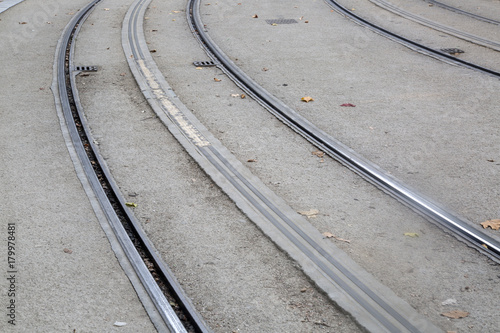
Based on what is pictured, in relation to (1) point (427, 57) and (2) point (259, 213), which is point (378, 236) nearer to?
(2) point (259, 213)

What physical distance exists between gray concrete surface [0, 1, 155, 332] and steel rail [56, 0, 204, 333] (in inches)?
5.1

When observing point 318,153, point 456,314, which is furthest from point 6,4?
point 456,314

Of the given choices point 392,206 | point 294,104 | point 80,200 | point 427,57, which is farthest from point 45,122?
point 427,57

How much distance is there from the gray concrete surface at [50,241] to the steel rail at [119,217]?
0.13m

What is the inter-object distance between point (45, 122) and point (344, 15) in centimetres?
913

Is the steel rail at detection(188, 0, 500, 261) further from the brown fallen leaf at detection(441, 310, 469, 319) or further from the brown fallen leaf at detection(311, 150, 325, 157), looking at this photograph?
the brown fallen leaf at detection(441, 310, 469, 319)

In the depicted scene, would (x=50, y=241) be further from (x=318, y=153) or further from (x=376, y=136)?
(x=376, y=136)

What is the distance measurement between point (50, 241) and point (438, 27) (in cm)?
1069

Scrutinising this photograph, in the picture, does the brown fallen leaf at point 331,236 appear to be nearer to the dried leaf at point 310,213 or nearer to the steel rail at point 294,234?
the steel rail at point 294,234

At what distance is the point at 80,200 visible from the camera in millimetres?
5617

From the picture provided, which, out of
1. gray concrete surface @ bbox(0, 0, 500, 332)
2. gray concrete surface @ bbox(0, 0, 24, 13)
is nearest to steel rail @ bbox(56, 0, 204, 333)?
gray concrete surface @ bbox(0, 0, 500, 332)

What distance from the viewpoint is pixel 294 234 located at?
5078 mm

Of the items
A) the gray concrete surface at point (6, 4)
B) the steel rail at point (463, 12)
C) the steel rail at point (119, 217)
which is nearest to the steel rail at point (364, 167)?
the steel rail at point (119, 217)

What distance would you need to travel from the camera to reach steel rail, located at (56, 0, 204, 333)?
4133 millimetres
